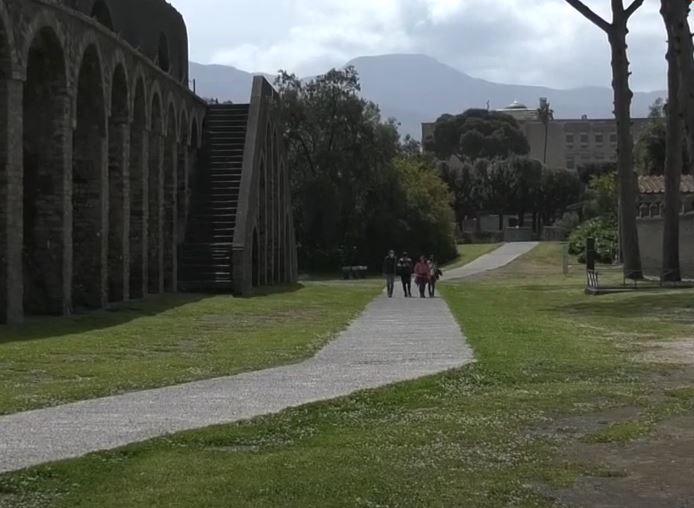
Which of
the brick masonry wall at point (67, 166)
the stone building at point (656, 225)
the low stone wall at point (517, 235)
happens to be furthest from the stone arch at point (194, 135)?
the low stone wall at point (517, 235)

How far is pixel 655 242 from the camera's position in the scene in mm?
41969

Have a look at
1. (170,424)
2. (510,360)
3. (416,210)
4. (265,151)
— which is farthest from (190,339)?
(416,210)

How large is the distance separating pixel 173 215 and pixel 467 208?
63493 mm

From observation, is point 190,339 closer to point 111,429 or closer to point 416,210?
point 111,429

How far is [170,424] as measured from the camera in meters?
8.01

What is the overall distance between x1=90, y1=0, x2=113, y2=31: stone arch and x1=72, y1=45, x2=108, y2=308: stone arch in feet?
14.2

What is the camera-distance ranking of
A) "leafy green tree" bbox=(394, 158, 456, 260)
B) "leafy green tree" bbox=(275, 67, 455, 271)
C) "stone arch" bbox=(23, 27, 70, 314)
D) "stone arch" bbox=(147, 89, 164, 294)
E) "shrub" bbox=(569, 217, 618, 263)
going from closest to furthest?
"stone arch" bbox=(23, 27, 70, 314) < "stone arch" bbox=(147, 89, 164, 294) < "leafy green tree" bbox=(275, 67, 455, 271) < "shrub" bbox=(569, 217, 618, 263) < "leafy green tree" bbox=(394, 158, 456, 260)

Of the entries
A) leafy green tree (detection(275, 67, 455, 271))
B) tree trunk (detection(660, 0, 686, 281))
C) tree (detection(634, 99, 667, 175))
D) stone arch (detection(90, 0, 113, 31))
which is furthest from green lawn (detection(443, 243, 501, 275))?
stone arch (detection(90, 0, 113, 31))

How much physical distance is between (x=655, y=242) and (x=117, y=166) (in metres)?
24.9

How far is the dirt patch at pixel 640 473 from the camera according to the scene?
590 cm

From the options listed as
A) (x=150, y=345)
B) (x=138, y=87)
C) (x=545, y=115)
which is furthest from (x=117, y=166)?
(x=545, y=115)

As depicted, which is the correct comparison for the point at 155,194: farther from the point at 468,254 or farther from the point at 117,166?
the point at 468,254

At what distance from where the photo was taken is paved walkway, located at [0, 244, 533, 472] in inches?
287

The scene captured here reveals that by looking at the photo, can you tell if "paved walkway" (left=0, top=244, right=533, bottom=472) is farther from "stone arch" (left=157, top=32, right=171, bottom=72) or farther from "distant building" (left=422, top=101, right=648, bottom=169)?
"distant building" (left=422, top=101, right=648, bottom=169)
